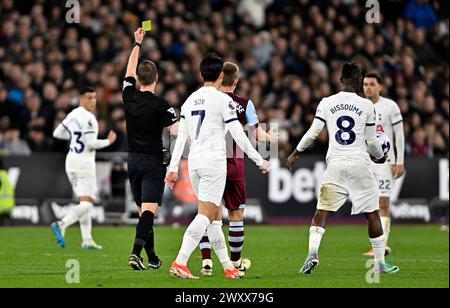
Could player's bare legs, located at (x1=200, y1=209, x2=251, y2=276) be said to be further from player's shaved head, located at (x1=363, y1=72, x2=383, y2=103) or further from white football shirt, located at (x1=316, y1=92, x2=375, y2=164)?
player's shaved head, located at (x1=363, y1=72, x2=383, y2=103)

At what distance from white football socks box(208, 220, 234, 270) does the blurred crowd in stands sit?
11.9 metres

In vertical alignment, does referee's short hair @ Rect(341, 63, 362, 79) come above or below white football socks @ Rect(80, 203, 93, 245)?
above

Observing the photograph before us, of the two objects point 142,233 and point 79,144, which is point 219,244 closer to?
point 142,233

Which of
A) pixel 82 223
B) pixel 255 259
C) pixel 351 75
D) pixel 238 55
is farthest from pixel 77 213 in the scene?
pixel 238 55

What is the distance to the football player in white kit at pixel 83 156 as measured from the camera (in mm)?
17859

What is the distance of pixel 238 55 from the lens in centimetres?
2838

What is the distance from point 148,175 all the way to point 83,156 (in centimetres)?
500

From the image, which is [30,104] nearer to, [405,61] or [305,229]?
[305,229]

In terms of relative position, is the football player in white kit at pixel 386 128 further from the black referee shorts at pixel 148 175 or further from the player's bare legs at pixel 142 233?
the player's bare legs at pixel 142 233

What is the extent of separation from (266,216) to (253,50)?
19.3ft

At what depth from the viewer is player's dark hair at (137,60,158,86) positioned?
13.3 meters

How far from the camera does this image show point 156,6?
2809 cm

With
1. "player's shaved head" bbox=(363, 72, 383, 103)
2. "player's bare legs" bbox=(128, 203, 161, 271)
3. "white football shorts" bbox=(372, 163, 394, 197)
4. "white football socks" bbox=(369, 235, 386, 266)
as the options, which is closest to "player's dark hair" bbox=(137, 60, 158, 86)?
"player's bare legs" bbox=(128, 203, 161, 271)
